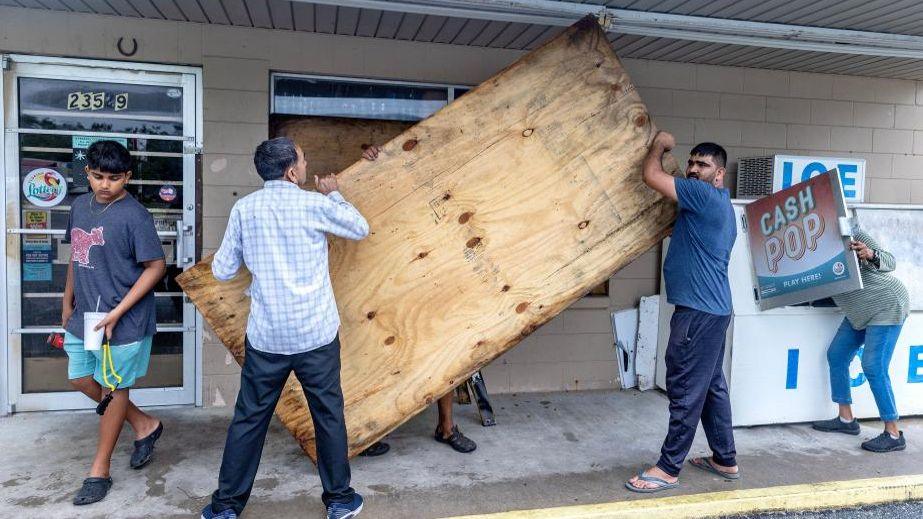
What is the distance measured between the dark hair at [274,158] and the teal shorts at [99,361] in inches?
49.4

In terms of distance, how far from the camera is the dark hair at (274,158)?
2598 millimetres

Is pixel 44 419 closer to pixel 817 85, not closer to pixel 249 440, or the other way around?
pixel 249 440

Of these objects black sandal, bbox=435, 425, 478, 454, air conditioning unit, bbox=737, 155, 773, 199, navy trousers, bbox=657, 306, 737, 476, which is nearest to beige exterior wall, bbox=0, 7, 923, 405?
air conditioning unit, bbox=737, 155, 773, 199

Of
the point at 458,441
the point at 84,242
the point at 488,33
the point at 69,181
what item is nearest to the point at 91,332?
the point at 84,242

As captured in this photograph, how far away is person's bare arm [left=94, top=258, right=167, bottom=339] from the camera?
9.64 feet

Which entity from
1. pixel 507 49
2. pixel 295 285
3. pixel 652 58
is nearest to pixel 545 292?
pixel 295 285

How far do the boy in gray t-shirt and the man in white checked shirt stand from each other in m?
0.66

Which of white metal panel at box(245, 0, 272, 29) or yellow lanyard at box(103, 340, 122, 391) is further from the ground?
white metal panel at box(245, 0, 272, 29)

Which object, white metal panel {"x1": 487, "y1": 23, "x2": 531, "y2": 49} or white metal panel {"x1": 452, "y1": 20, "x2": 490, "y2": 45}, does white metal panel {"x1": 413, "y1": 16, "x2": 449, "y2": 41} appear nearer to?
white metal panel {"x1": 452, "y1": 20, "x2": 490, "y2": 45}

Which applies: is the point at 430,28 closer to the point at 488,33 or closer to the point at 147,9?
the point at 488,33

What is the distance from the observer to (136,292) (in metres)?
3.01

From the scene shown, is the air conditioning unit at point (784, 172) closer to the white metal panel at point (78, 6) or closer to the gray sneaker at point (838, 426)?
the gray sneaker at point (838, 426)

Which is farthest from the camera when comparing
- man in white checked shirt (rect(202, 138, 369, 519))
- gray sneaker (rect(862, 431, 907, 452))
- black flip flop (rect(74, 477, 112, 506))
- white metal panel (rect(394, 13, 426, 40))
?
white metal panel (rect(394, 13, 426, 40))

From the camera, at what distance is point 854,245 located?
357 cm
